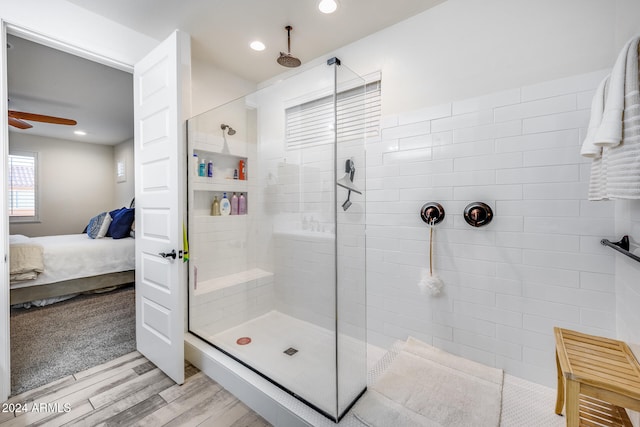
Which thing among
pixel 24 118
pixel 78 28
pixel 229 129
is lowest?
A: pixel 229 129

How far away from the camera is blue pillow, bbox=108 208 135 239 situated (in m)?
3.83

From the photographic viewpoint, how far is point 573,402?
101 cm

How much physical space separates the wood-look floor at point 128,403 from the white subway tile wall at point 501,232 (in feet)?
4.03

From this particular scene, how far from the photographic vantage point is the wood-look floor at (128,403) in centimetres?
153

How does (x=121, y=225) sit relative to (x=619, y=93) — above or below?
below

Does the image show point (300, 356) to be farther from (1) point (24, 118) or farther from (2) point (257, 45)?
(1) point (24, 118)

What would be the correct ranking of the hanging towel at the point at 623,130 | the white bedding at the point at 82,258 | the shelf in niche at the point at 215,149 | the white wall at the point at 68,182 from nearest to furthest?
the hanging towel at the point at 623,130, the shelf in niche at the point at 215,149, the white bedding at the point at 82,258, the white wall at the point at 68,182

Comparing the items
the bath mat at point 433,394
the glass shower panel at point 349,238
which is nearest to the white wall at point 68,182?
the glass shower panel at point 349,238

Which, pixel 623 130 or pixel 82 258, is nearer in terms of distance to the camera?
pixel 623 130

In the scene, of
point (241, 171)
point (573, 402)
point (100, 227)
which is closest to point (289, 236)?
point (241, 171)

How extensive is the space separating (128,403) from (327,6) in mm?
2812

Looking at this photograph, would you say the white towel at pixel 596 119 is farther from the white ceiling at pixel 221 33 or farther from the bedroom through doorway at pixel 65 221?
the bedroom through doorway at pixel 65 221

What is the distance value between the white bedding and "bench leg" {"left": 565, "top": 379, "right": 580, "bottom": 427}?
4.33m

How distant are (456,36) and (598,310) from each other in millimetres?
1804
